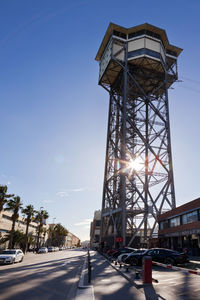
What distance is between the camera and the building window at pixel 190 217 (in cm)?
2870

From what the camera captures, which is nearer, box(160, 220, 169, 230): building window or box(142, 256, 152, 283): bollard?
box(142, 256, 152, 283): bollard

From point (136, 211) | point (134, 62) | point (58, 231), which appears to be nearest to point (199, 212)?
point (136, 211)

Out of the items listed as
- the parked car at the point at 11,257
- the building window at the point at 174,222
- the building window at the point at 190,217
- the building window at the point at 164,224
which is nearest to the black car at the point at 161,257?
the parked car at the point at 11,257

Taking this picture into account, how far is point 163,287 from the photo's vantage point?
29.6ft

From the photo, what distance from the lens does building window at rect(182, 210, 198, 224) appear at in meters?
28.7

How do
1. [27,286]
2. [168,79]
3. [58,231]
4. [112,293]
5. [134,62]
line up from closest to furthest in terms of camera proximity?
[112,293]
[27,286]
[134,62]
[168,79]
[58,231]

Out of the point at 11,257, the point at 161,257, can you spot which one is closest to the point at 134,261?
the point at 161,257

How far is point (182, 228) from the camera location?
31.3m

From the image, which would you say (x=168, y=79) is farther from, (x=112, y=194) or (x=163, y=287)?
(x=163, y=287)

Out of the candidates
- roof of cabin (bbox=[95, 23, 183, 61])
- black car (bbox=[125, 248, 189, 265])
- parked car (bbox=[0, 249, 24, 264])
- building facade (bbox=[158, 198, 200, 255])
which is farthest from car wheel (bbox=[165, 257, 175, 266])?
roof of cabin (bbox=[95, 23, 183, 61])

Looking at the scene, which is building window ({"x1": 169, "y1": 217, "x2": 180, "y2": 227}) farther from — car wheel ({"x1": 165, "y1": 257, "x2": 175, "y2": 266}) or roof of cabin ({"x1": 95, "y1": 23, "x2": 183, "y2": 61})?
roof of cabin ({"x1": 95, "y1": 23, "x2": 183, "y2": 61})

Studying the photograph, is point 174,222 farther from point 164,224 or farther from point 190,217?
point 190,217

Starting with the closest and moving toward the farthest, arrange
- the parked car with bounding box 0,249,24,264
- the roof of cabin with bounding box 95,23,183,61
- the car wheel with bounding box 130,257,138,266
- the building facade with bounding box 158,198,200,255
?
the car wheel with bounding box 130,257,138,266 < the parked car with bounding box 0,249,24,264 < the building facade with bounding box 158,198,200,255 < the roof of cabin with bounding box 95,23,183,61

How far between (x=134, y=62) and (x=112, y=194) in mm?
27395
